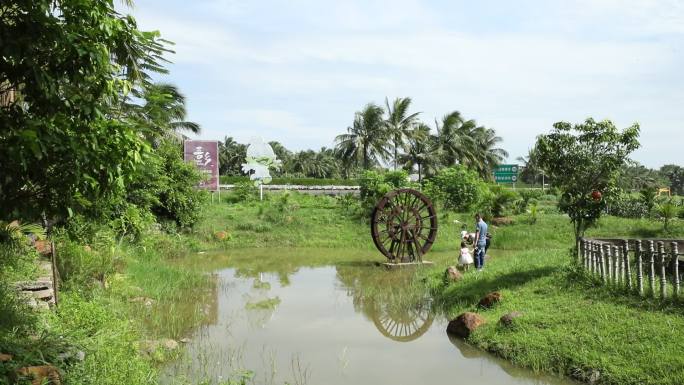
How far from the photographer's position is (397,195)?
17.4 m

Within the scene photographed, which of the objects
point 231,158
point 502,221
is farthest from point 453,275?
point 231,158

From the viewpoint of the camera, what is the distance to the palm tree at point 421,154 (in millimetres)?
38406

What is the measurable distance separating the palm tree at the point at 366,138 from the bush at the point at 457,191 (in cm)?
1106

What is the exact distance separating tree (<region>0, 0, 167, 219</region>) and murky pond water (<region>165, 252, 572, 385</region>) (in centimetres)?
288

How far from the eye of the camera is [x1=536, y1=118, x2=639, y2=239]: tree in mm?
11227

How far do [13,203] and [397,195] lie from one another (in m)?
13.7

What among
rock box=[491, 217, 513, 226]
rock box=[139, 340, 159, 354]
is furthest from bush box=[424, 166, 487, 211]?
rock box=[139, 340, 159, 354]

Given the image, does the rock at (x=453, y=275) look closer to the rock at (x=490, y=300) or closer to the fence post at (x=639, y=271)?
the rock at (x=490, y=300)

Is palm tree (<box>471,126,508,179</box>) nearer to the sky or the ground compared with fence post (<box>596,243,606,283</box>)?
nearer to the sky

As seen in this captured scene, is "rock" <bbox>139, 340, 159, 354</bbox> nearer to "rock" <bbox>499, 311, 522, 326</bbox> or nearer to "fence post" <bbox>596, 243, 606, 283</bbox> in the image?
"rock" <bbox>499, 311, 522, 326</bbox>

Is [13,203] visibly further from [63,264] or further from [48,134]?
[63,264]

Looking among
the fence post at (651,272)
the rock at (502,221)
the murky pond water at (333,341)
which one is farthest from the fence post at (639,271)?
the rock at (502,221)

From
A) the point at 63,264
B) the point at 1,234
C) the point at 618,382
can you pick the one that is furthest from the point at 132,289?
the point at 618,382

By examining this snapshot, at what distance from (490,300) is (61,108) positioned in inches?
294
